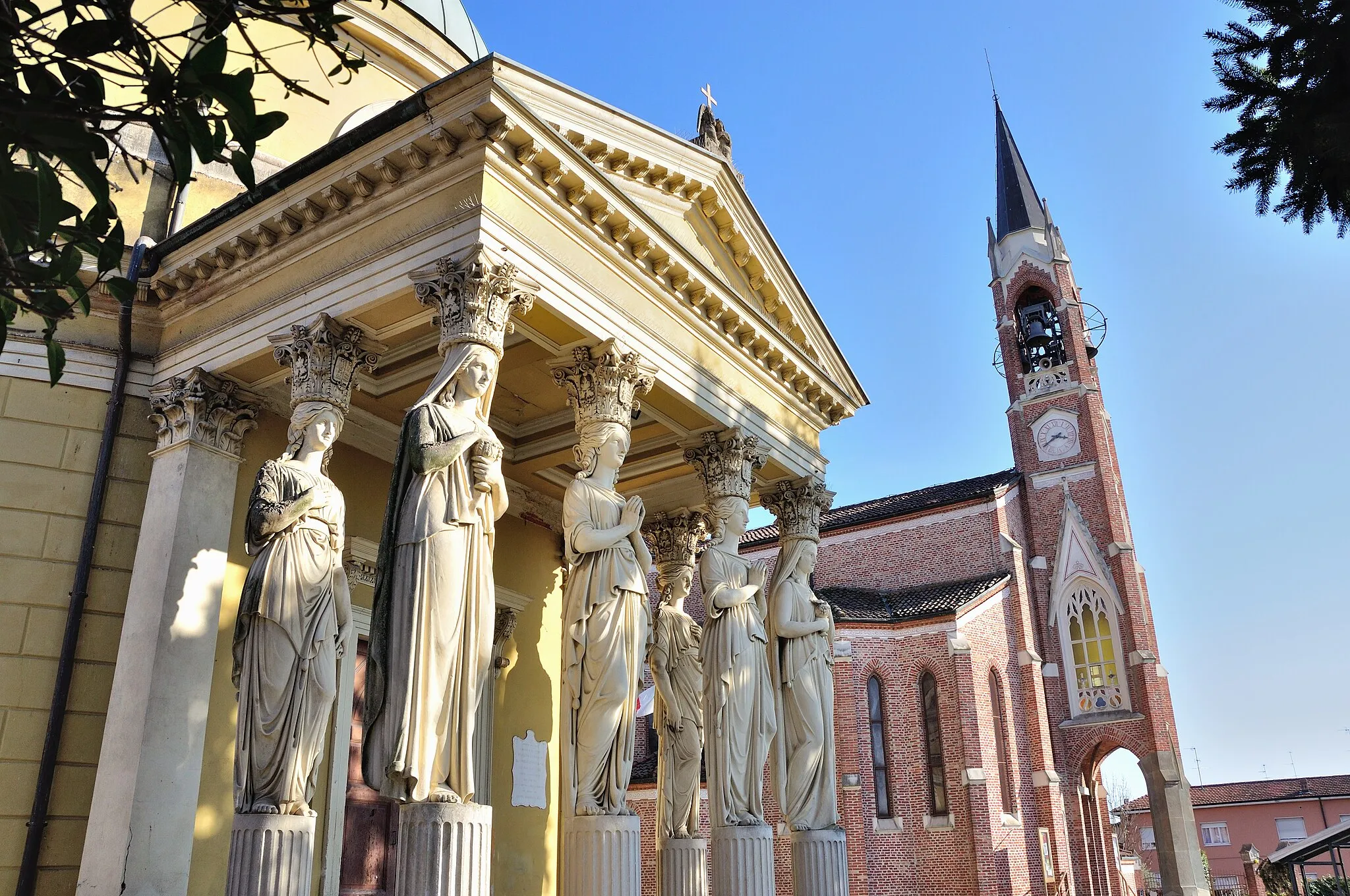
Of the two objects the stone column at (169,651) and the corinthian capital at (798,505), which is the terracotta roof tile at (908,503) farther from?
the stone column at (169,651)

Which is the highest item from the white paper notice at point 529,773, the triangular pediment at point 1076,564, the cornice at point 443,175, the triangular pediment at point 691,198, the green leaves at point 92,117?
the triangular pediment at point 1076,564

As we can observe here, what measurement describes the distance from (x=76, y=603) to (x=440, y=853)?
215 inches

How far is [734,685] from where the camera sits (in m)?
10.4

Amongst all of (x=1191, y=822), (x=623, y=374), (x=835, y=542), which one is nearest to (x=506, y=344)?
(x=623, y=374)

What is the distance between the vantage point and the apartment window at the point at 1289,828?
50844mm

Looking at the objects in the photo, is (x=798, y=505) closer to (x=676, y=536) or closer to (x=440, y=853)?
(x=676, y=536)

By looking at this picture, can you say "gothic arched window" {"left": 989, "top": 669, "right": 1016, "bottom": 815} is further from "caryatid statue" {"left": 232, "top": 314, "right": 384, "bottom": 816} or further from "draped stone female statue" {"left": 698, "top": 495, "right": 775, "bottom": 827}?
"caryatid statue" {"left": 232, "top": 314, "right": 384, "bottom": 816}

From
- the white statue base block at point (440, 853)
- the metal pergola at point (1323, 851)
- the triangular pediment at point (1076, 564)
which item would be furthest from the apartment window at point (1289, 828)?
the white statue base block at point (440, 853)

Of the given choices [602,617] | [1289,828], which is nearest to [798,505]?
[602,617]

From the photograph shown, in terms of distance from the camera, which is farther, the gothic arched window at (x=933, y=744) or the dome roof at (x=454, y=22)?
the gothic arched window at (x=933, y=744)

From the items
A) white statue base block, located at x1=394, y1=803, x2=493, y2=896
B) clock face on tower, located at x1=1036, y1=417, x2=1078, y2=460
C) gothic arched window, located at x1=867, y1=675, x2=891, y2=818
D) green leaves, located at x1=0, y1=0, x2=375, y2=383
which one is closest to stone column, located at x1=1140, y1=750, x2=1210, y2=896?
gothic arched window, located at x1=867, y1=675, x2=891, y2=818

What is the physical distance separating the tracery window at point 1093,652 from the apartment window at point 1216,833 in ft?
99.5

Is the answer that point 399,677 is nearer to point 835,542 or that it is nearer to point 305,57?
point 305,57

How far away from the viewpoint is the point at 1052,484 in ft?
110
